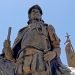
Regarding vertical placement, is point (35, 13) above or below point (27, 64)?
above

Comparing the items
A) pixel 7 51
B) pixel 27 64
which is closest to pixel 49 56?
pixel 27 64

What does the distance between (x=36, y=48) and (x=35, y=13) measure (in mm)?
1538

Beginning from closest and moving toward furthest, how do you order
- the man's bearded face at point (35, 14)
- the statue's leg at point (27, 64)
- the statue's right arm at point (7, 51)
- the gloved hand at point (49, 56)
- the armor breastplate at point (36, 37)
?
1. the statue's leg at point (27, 64)
2. the gloved hand at point (49, 56)
3. the armor breastplate at point (36, 37)
4. the statue's right arm at point (7, 51)
5. the man's bearded face at point (35, 14)

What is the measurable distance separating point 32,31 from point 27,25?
2.08ft

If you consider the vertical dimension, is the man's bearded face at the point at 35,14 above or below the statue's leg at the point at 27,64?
above

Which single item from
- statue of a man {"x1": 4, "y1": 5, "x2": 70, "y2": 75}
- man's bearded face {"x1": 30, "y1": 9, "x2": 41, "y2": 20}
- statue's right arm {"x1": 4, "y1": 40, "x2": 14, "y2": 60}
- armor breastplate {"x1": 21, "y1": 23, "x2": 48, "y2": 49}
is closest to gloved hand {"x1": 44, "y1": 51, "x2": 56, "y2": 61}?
statue of a man {"x1": 4, "y1": 5, "x2": 70, "y2": 75}

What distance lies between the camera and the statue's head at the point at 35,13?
1241 cm

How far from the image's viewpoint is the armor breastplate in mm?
11469

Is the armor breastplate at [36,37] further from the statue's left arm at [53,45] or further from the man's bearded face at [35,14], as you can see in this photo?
the man's bearded face at [35,14]

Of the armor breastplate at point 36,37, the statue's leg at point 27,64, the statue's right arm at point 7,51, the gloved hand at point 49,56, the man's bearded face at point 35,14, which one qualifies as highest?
the man's bearded face at point 35,14

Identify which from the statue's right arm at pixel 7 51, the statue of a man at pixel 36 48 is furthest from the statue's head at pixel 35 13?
the statue's right arm at pixel 7 51

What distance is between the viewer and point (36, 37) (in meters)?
11.6

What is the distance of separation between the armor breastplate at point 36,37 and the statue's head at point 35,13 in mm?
392

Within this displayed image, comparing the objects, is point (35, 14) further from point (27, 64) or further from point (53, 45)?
point (27, 64)
